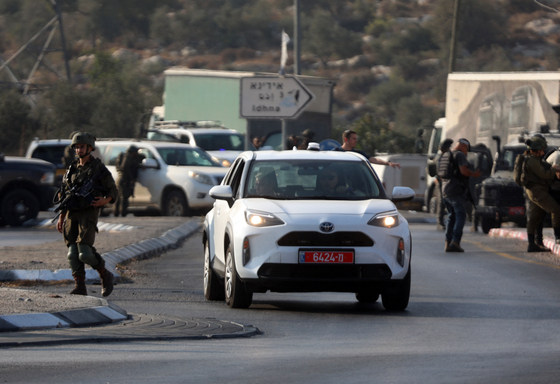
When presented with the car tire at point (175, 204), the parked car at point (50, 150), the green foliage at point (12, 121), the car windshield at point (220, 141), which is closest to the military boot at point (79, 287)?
the car tire at point (175, 204)

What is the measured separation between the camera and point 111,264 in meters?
14.3

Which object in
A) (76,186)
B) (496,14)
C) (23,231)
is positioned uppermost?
(496,14)

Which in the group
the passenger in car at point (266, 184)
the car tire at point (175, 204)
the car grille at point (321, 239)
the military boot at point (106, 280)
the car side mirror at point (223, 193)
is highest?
the passenger in car at point (266, 184)

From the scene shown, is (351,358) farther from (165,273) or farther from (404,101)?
(404,101)

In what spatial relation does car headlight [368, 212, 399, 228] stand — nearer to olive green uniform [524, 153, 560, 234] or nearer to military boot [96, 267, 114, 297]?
military boot [96, 267, 114, 297]

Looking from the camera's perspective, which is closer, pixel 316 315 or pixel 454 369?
pixel 454 369

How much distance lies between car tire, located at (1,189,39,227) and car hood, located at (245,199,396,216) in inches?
543

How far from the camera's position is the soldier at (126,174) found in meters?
25.4

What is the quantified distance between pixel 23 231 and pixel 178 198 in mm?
4399

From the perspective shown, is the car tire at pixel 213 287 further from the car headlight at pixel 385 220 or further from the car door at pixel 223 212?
the car headlight at pixel 385 220

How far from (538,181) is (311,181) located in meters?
7.56

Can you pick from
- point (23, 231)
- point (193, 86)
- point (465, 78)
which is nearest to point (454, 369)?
point (23, 231)

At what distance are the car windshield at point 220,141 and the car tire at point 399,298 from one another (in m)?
19.9

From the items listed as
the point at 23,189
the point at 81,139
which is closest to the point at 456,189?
the point at 81,139
